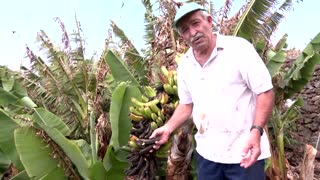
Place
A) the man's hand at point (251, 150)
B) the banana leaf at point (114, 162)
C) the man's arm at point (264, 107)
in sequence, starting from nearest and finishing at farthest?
the man's hand at point (251, 150) → the man's arm at point (264, 107) → the banana leaf at point (114, 162)

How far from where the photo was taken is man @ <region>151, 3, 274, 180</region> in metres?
2.45

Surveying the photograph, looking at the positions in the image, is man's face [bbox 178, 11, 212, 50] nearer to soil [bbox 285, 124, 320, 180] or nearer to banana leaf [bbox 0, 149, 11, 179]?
banana leaf [bbox 0, 149, 11, 179]

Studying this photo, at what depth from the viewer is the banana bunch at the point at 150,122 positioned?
3.36m

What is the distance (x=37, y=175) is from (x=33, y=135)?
1.53ft

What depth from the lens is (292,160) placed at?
6984 millimetres

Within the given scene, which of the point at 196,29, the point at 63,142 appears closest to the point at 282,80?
the point at 63,142

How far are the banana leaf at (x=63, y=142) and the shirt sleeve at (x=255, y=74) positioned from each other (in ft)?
9.14

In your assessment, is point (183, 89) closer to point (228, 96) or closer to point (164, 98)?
point (228, 96)

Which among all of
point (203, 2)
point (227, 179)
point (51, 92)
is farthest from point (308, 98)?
point (227, 179)

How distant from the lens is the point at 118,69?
18.5 ft

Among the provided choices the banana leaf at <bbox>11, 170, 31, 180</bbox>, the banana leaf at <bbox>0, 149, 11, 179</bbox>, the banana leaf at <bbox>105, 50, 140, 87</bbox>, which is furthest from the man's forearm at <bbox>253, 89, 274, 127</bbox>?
the banana leaf at <bbox>0, 149, 11, 179</bbox>

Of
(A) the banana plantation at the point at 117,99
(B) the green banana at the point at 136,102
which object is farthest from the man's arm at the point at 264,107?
(B) the green banana at the point at 136,102

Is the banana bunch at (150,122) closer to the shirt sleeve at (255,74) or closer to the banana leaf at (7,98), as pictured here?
the shirt sleeve at (255,74)

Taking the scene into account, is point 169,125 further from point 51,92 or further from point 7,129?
point 51,92
